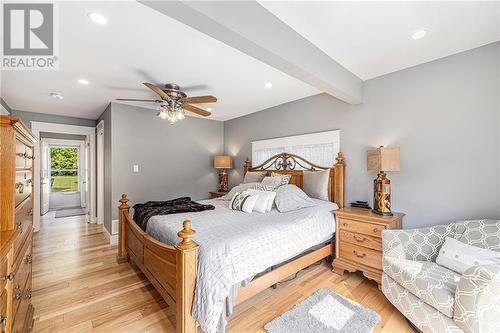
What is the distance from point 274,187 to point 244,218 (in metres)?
0.93

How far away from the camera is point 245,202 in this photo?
2818mm

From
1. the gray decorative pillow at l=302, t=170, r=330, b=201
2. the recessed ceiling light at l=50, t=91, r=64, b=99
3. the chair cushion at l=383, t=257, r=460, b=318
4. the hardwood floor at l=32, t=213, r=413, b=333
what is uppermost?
the recessed ceiling light at l=50, t=91, r=64, b=99

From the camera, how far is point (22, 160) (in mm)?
1443

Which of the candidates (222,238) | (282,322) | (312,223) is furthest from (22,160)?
(312,223)

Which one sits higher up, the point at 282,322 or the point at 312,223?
the point at 312,223

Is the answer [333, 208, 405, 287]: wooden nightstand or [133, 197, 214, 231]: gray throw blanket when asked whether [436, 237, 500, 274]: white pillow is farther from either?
[133, 197, 214, 231]: gray throw blanket

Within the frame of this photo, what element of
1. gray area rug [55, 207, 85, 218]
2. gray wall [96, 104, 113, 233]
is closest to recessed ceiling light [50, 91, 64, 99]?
gray wall [96, 104, 113, 233]

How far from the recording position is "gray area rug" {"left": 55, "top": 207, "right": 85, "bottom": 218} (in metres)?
5.96

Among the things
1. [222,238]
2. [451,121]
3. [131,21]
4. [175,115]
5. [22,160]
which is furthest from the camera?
[175,115]

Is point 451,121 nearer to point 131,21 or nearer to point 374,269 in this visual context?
point 374,269

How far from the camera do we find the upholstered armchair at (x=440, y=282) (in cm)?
132

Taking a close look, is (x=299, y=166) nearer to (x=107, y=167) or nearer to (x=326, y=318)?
(x=326, y=318)

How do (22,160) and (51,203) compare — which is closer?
(22,160)

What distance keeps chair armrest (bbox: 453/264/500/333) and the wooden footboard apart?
5.83ft
